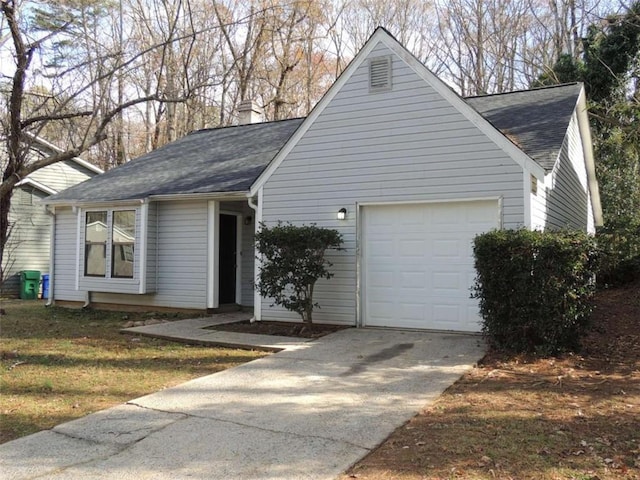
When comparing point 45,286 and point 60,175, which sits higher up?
point 60,175

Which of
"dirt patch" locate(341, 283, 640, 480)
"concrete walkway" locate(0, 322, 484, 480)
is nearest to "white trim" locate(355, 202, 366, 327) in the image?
"concrete walkway" locate(0, 322, 484, 480)

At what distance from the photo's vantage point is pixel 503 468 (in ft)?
11.6

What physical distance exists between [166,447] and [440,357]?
390 centimetres

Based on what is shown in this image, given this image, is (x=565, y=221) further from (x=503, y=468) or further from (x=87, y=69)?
(x=87, y=69)

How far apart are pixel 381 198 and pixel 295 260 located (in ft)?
6.02

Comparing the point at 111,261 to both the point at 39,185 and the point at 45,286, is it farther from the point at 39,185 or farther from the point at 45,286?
the point at 39,185

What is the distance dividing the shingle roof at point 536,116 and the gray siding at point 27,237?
49.2 ft

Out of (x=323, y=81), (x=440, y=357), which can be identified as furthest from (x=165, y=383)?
(x=323, y=81)

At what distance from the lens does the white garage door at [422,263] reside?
8409mm

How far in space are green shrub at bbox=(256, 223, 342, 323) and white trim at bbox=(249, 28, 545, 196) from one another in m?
1.79

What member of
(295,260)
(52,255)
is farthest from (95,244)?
(295,260)

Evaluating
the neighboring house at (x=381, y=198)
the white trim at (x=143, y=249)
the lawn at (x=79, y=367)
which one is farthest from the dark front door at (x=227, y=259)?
the lawn at (x=79, y=367)

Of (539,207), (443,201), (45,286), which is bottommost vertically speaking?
(45,286)

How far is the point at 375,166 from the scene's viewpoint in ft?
29.9
